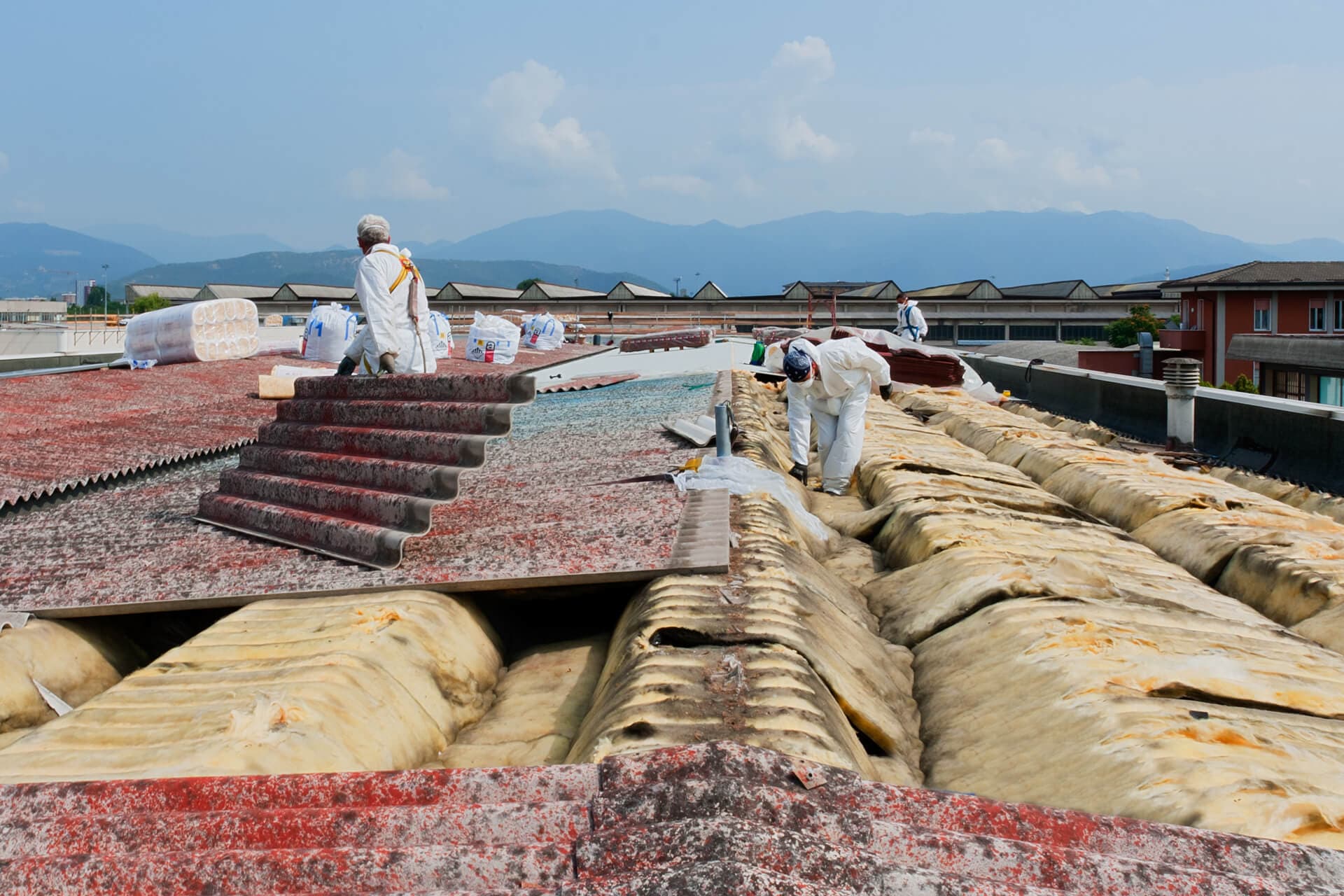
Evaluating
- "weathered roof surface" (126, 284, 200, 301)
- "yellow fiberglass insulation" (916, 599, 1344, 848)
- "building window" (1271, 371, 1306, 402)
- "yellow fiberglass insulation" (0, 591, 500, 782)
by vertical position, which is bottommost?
"building window" (1271, 371, 1306, 402)

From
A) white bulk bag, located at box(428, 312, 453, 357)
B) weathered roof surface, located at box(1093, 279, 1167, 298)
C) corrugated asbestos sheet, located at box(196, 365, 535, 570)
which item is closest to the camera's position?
corrugated asbestos sheet, located at box(196, 365, 535, 570)

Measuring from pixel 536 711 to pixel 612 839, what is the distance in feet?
5.82

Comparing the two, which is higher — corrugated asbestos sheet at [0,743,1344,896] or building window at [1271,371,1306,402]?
corrugated asbestos sheet at [0,743,1344,896]

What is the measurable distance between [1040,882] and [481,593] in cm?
294

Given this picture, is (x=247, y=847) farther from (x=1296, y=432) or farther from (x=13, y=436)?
(x=1296, y=432)

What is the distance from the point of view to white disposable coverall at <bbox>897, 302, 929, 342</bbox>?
18.4m

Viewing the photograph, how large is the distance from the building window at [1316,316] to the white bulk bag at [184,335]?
107ft

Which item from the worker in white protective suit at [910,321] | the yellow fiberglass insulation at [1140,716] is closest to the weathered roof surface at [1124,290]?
the worker in white protective suit at [910,321]

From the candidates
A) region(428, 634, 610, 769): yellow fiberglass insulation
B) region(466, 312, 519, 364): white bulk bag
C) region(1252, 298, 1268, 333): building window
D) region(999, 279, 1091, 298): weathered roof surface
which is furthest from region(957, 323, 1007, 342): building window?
region(428, 634, 610, 769): yellow fiberglass insulation

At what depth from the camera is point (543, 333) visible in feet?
68.8

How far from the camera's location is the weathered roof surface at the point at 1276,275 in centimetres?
3350

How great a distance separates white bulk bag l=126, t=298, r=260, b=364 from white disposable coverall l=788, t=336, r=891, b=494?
9486 millimetres

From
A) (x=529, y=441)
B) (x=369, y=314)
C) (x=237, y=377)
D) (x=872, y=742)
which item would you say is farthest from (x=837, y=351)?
(x=237, y=377)

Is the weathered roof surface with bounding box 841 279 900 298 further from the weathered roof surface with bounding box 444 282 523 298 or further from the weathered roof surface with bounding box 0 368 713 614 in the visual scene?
the weathered roof surface with bounding box 0 368 713 614
